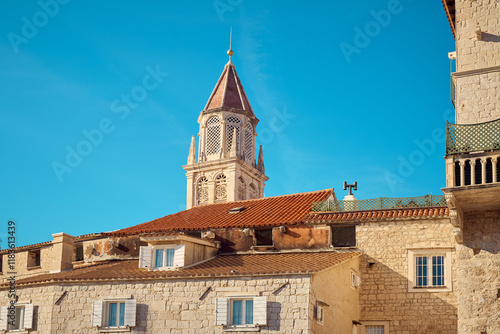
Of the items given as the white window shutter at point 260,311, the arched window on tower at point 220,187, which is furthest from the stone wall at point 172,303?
the arched window on tower at point 220,187

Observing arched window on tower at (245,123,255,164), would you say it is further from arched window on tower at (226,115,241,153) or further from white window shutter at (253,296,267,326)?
white window shutter at (253,296,267,326)

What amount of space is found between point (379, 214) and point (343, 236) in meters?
1.89

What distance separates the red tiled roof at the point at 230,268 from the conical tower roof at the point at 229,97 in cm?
4065

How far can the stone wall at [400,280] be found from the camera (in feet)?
104

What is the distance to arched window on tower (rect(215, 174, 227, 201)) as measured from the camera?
75.1 meters

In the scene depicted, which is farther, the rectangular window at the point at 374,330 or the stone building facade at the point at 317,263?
the rectangular window at the point at 374,330

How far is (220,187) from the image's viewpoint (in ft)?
247

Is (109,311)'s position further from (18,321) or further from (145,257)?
(18,321)

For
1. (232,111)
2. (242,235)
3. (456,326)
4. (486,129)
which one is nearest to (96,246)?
(242,235)

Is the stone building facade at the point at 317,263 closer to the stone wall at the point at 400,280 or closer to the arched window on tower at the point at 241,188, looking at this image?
the stone wall at the point at 400,280

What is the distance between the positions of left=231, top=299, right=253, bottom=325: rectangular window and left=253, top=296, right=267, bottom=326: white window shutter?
0.43 metres

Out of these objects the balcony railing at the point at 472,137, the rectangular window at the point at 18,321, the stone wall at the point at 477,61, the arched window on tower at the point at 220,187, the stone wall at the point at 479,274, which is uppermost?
the arched window on tower at the point at 220,187

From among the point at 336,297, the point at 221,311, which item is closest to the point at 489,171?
the point at 336,297

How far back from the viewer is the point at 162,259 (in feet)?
109
